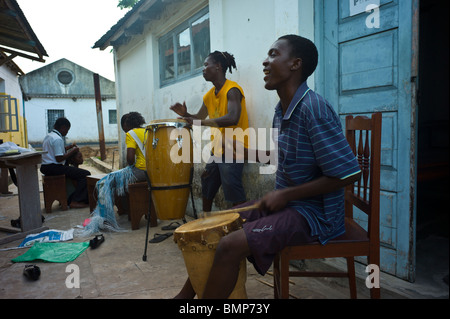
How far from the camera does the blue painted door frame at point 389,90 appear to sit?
215 cm

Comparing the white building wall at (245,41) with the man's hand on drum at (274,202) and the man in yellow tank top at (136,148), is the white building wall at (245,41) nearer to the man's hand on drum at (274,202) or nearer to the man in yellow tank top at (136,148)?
the man in yellow tank top at (136,148)

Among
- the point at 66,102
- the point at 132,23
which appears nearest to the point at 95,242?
the point at 132,23

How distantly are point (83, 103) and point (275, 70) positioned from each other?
26.6 metres

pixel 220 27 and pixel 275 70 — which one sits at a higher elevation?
pixel 220 27

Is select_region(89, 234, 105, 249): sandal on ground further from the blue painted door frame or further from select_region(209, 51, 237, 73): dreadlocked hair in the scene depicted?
the blue painted door frame

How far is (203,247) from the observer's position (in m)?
1.56

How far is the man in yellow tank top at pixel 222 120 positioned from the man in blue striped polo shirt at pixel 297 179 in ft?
4.16

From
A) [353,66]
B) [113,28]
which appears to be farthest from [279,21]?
[113,28]

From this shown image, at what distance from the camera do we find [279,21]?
2850 millimetres

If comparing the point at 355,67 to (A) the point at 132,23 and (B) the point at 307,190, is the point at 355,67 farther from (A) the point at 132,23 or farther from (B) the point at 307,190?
(A) the point at 132,23

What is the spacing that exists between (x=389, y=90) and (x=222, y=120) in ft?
4.46

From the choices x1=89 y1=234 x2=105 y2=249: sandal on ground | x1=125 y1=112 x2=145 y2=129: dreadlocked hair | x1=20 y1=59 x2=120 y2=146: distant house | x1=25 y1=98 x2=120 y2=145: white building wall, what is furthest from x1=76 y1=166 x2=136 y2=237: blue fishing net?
x1=25 y1=98 x2=120 y2=145: white building wall

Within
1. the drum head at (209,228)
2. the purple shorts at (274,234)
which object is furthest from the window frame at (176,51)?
the purple shorts at (274,234)

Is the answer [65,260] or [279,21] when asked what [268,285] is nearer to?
[65,260]
